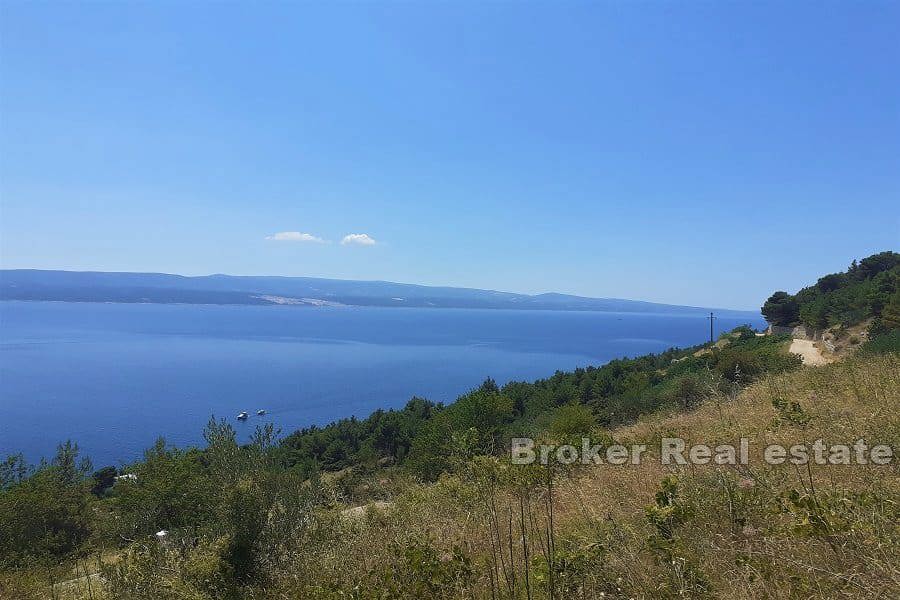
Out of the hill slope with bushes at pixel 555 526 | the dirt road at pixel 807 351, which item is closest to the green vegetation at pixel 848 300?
the dirt road at pixel 807 351

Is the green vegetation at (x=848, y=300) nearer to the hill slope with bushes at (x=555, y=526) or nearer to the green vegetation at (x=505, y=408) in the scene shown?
the green vegetation at (x=505, y=408)

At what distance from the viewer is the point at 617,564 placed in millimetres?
2795

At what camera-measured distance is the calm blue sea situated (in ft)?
155

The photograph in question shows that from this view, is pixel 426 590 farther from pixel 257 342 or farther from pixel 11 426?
pixel 257 342

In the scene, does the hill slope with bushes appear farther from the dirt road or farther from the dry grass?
the dirt road

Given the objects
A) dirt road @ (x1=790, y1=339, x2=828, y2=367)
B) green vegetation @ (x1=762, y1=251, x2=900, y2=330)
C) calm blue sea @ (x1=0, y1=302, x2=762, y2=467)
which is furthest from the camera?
calm blue sea @ (x1=0, y1=302, x2=762, y2=467)

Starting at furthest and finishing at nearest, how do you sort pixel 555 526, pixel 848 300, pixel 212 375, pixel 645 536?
1. pixel 212 375
2. pixel 848 300
3. pixel 555 526
4. pixel 645 536

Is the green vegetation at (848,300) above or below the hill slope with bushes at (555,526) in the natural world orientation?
above

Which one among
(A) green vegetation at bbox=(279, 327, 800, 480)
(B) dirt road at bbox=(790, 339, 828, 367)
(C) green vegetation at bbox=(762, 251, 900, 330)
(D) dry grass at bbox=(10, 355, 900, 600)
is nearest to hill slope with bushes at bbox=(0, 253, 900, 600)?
(D) dry grass at bbox=(10, 355, 900, 600)

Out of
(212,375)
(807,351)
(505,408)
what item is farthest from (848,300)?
(212,375)

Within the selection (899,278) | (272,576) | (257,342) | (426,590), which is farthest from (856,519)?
(257,342)

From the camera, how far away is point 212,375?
77312 millimetres

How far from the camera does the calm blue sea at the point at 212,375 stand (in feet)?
155

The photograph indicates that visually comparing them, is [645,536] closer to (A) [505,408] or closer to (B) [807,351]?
(A) [505,408]
